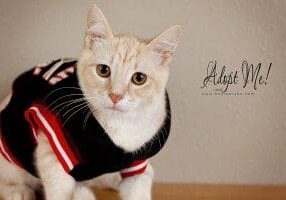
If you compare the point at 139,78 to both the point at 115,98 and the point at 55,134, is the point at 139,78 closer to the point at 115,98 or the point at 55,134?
the point at 115,98

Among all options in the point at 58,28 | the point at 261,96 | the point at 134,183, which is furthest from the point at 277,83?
the point at 58,28

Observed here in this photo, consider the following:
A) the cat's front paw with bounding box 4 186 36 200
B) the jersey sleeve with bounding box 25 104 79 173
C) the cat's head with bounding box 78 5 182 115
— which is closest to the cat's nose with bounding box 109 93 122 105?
the cat's head with bounding box 78 5 182 115

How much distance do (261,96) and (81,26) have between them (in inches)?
18.6

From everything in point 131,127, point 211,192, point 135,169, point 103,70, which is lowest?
point 211,192

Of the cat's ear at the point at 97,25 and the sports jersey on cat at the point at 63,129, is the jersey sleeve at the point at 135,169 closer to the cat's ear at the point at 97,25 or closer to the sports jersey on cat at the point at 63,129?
the sports jersey on cat at the point at 63,129

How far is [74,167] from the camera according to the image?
84cm

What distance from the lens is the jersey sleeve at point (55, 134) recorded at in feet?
2.71

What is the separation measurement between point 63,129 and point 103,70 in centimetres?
13

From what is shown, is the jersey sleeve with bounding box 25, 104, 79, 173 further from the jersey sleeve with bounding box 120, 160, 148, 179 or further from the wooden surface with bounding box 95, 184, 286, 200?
the wooden surface with bounding box 95, 184, 286, 200

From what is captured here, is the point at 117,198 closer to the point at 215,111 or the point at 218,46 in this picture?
the point at 215,111

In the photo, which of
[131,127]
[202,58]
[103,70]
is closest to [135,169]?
[131,127]

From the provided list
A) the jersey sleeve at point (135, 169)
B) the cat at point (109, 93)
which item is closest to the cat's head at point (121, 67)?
the cat at point (109, 93)

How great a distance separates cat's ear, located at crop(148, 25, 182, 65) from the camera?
813mm

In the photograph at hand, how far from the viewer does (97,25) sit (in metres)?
0.83
